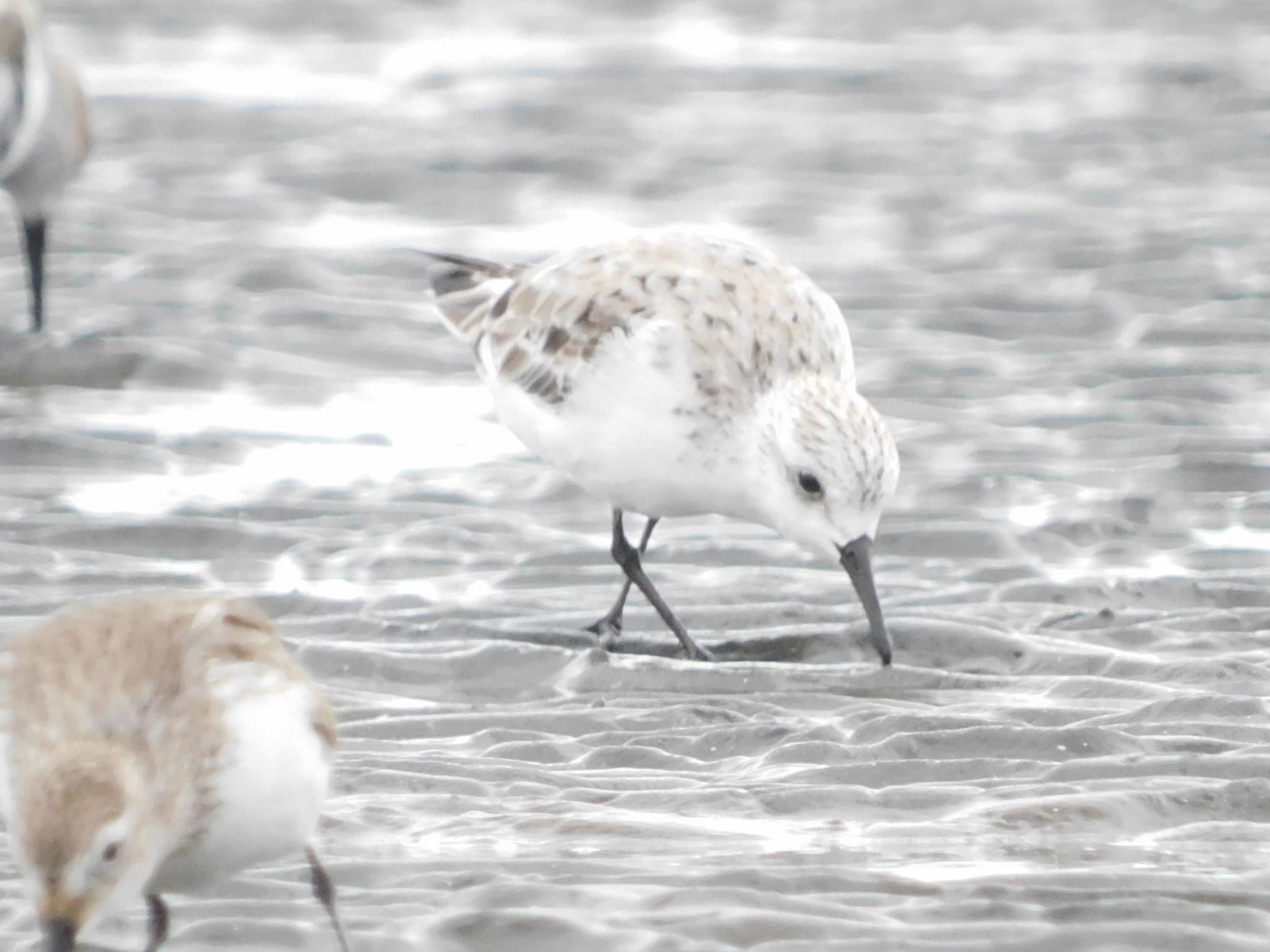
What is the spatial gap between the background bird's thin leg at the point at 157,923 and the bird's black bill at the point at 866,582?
286 cm

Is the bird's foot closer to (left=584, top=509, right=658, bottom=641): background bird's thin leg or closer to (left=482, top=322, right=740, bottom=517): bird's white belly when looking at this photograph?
(left=584, top=509, right=658, bottom=641): background bird's thin leg

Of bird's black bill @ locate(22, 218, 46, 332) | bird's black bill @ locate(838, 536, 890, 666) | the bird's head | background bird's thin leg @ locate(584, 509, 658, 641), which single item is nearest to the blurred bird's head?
the bird's head

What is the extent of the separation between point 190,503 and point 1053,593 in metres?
3.34

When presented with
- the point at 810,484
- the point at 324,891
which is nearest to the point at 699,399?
the point at 810,484

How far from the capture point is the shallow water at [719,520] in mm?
5949

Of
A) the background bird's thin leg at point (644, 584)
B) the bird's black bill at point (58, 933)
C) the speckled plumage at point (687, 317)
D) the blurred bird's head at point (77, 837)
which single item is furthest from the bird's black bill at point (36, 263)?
the bird's black bill at point (58, 933)

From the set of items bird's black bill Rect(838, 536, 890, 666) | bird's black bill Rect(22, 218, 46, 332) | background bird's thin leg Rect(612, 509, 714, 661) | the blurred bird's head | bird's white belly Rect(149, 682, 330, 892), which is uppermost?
the blurred bird's head

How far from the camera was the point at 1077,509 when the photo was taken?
9.12 metres

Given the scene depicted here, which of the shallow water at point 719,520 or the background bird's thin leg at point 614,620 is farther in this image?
the background bird's thin leg at point 614,620

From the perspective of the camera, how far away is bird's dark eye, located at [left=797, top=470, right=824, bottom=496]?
7457 millimetres

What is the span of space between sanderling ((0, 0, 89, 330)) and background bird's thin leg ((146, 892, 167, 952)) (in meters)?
6.64

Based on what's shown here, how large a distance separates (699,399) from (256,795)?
9.97 feet

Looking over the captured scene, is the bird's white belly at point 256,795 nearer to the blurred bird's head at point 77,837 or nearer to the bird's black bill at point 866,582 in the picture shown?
the blurred bird's head at point 77,837

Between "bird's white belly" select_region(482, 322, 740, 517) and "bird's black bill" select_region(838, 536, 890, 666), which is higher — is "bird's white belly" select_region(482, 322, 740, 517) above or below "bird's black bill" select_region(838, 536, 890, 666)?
above
